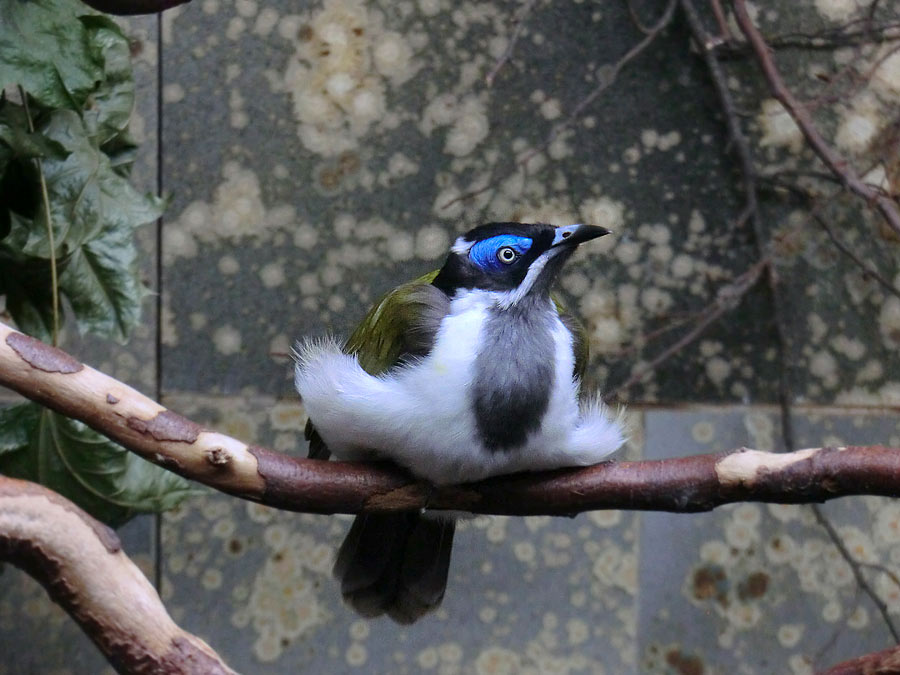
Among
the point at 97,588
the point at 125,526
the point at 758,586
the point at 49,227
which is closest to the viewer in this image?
the point at 97,588

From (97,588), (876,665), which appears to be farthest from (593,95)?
(97,588)

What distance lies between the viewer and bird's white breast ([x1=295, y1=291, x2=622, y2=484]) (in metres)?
1.51

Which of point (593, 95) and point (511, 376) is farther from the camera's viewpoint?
point (593, 95)

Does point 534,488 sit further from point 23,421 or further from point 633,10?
point 633,10

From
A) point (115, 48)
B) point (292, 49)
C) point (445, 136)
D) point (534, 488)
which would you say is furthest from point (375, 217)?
point (534, 488)

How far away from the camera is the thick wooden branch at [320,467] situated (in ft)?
4.33

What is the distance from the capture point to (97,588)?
115 centimetres

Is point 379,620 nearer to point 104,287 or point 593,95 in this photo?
point 104,287

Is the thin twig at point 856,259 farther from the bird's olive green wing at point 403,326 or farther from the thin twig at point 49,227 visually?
the thin twig at point 49,227

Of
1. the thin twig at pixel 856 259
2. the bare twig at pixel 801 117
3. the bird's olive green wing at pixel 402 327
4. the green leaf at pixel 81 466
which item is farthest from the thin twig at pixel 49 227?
the thin twig at pixel 856 259

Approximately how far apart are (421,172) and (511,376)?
39.7 inches

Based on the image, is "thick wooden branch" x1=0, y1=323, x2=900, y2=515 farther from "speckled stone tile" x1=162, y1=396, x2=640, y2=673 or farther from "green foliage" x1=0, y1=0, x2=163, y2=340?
"speckled stone tile" x1=162, y1=396, x2=640, y2=673

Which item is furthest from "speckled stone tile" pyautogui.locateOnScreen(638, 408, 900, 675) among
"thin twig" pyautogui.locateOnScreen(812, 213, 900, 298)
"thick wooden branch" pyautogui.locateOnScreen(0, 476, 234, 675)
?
"thick wooden branch" pyautogui.locateOnScreen(0, 476, 234, 675)

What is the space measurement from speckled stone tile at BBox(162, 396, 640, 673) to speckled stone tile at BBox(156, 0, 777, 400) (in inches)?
8.7
